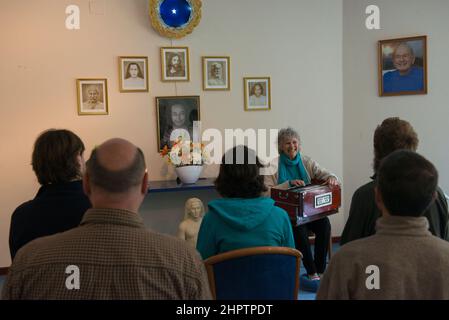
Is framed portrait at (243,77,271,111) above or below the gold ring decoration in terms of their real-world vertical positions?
below

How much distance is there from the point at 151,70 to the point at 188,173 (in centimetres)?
111

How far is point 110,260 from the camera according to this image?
3.72ft

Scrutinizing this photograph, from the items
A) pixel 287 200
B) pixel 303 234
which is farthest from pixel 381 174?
pixel 303 234

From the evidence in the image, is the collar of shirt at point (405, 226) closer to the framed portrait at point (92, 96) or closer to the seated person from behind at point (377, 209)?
the seated person from behind at point (377, 209)

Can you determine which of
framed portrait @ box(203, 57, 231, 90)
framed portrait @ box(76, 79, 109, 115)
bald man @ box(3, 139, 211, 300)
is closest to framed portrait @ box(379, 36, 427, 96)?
framed portrait @ box(203, 57, 231, 90)

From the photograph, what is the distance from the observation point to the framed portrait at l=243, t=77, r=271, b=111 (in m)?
4.50

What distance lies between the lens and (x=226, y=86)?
14.6 feet

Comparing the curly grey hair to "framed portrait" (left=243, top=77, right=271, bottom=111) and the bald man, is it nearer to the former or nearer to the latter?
"framed portrait" (left=243, top=77, right=271, bottom=111)

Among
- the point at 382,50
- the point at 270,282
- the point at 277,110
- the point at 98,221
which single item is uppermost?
the point at 382,50

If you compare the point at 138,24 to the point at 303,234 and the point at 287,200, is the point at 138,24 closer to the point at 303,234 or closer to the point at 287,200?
the point at 287,200

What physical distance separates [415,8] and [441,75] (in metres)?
0.75

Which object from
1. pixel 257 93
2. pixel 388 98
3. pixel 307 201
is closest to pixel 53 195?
pixel 307 201

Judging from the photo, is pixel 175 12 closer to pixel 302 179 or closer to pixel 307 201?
pixel 302 179

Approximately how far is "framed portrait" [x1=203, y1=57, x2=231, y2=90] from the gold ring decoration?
36 centimetres
